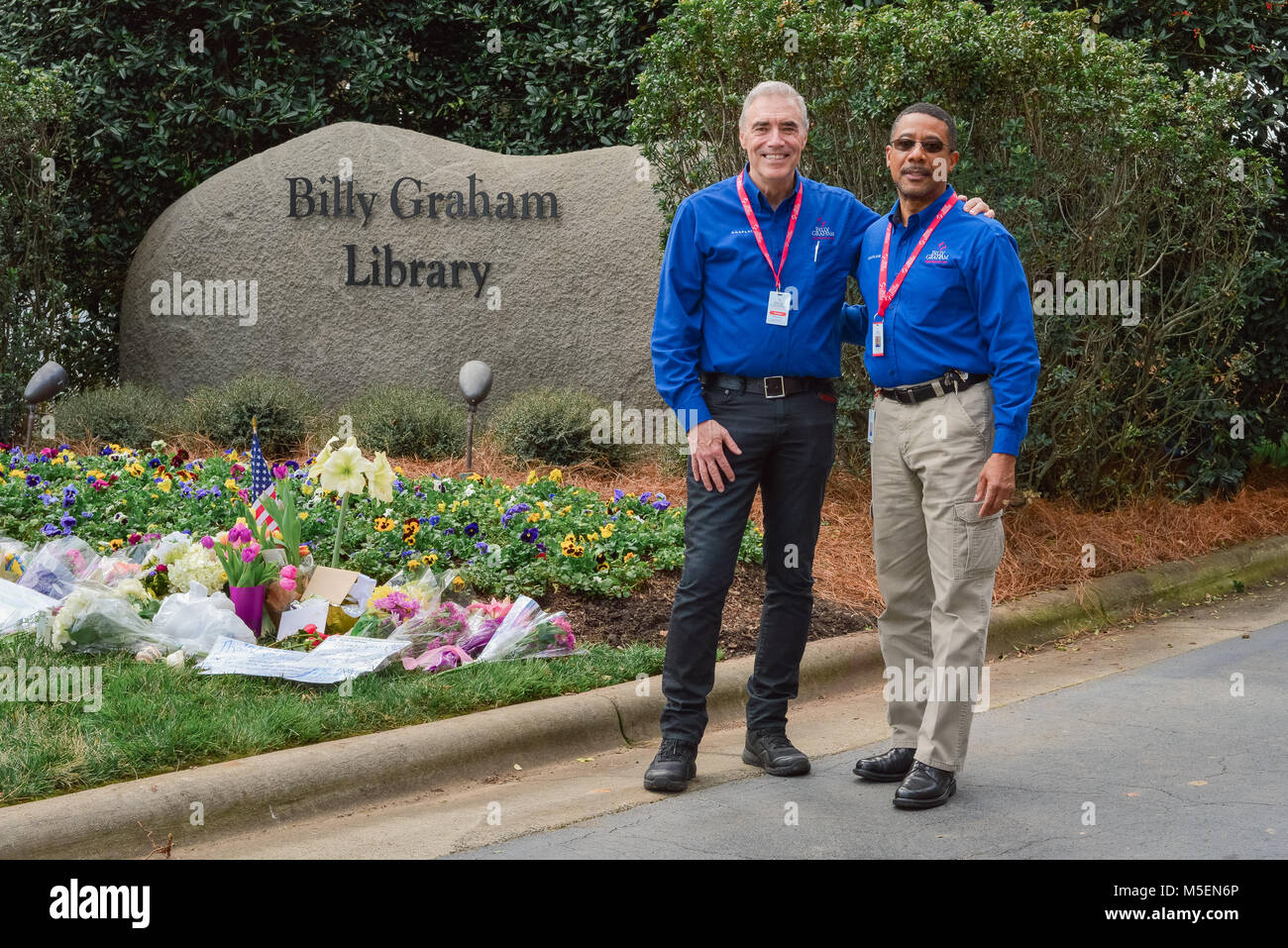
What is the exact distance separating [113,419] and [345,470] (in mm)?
5257

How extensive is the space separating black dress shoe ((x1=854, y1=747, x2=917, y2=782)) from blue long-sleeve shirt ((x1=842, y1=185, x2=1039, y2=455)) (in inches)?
43.5

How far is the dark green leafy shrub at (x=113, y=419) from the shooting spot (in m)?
10.1

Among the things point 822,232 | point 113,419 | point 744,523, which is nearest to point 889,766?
point 744,523

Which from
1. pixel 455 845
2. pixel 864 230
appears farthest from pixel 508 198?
pixel 455 845

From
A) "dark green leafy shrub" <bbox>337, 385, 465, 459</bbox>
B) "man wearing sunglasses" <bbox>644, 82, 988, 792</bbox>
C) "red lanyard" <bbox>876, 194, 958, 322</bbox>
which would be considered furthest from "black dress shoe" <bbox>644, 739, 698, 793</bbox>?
"dark green leafy shrub" <bbox>337, 385, 465, 459</bbox>

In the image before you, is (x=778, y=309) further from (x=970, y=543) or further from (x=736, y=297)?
(x=970, y=543)

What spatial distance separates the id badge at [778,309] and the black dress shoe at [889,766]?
57.8 inches

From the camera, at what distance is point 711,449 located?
4.43 metres

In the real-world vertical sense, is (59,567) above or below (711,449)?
below

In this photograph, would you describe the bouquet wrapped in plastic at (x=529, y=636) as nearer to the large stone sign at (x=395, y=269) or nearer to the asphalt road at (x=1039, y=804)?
the asphalt road at (x=1039, y=804)

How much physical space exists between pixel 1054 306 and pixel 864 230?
3502mm

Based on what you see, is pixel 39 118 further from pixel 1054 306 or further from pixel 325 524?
pixel 1054 306

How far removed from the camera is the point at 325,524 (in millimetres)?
6758

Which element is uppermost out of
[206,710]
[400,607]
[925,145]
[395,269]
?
[925,145]
